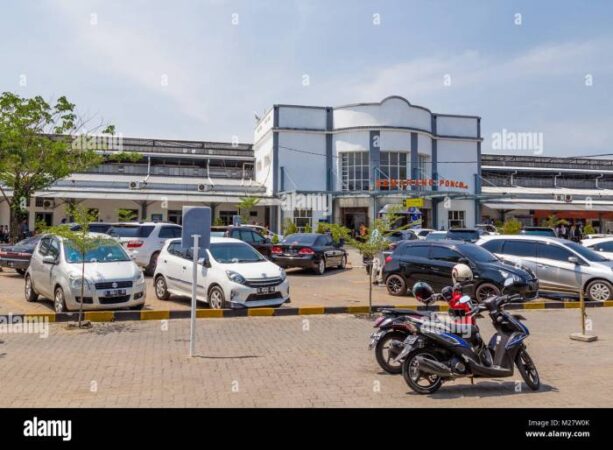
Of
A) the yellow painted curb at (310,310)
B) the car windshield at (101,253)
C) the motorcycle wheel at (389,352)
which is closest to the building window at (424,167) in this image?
the yellow painted curb at (310,310)

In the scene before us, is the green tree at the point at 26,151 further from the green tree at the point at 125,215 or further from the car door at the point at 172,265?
the car door at the point at 172,265

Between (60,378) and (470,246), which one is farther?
(470,246)

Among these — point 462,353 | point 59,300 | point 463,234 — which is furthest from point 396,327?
point 463,234

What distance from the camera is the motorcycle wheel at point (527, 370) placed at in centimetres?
655

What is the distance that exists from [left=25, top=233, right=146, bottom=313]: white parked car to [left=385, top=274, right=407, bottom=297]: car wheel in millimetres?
6897

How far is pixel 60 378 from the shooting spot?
6.95 meters

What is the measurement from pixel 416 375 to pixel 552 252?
10314mm

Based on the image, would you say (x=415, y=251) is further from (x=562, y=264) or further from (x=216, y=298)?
(x=216, y=298)

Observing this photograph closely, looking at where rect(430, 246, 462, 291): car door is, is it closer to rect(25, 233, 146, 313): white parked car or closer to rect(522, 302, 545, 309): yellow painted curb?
rect(522, 302, 545, 309): yellow painted curb

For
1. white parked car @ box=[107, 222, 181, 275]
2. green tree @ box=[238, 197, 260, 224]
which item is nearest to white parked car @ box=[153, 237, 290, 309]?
white parked car @ box=[107, 222, 181, 275]

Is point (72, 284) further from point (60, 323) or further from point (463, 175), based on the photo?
point (463, 175)

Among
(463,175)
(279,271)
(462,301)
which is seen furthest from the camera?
(463,175)

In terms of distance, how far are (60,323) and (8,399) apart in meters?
4.89
